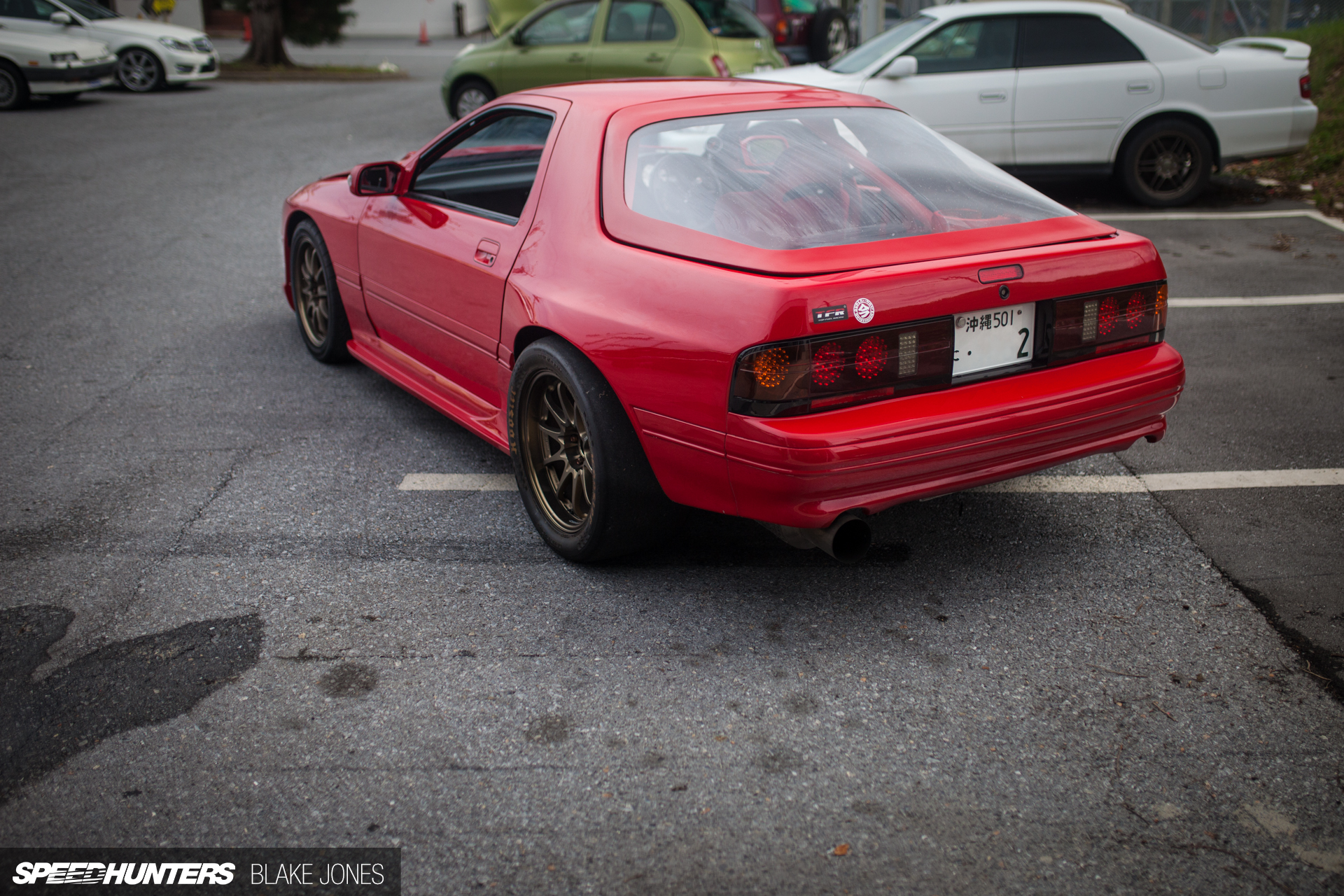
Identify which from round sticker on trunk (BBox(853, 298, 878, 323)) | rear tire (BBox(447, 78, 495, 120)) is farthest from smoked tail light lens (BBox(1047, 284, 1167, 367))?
rear tire (BBox(447, 78, 495, 120))

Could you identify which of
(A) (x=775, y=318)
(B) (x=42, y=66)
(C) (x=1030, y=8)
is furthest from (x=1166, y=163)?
(B) (x=42, y=66)

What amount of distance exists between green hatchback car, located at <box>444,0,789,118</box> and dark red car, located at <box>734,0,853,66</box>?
4175mm

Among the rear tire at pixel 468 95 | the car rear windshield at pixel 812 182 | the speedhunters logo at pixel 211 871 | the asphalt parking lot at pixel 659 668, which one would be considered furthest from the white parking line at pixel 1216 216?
the speedhunters logo at pixel 211 871

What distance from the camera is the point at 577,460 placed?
317 cm

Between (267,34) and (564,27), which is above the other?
(267,34)

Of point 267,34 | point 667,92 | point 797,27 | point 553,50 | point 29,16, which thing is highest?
point 267,34

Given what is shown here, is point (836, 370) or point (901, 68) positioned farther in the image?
point (901, 68)

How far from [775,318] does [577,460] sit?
3.12 ft

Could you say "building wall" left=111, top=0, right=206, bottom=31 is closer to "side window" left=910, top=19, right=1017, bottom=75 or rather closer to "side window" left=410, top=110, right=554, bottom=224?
"side window" left=910, top=19, right=1017, bottom=75

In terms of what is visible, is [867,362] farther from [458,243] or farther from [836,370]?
[458,243]

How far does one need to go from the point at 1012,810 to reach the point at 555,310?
1794mm

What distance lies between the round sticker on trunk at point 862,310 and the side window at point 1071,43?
6499 millimetres

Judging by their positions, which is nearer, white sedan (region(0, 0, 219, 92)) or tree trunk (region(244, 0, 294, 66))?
white sedan (region(0, 0, 219, 92))

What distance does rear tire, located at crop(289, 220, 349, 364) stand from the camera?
4746mm
